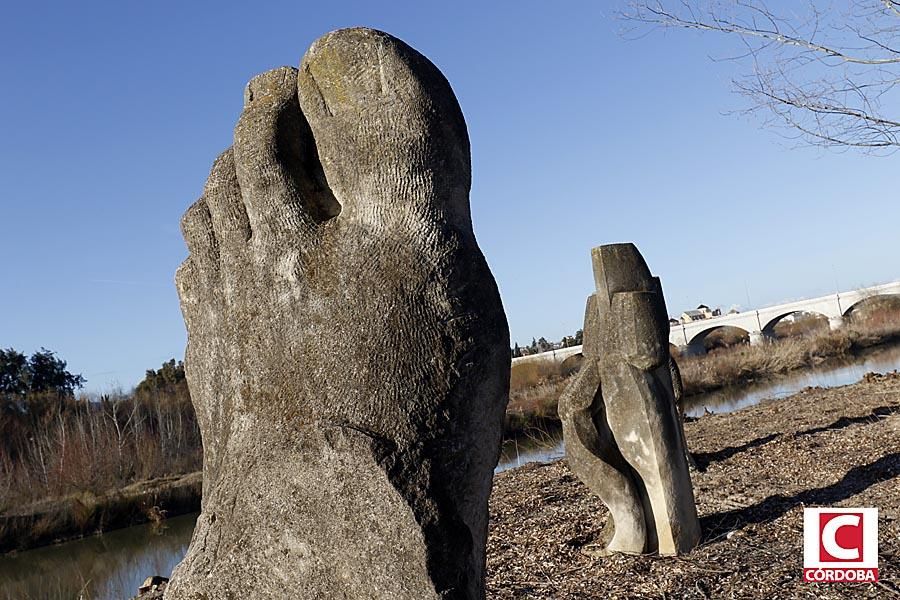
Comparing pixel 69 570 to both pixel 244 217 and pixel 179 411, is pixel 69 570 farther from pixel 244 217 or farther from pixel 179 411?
pixel 244 217

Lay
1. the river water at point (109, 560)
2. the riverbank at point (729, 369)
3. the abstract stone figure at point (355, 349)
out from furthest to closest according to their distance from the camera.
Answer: the riverbank at point (729, 369) → the river water at point (109, 560) → the abstract stone figure at point (355, 349)

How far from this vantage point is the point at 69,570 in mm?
13664

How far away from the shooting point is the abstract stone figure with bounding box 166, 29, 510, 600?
1.82 m

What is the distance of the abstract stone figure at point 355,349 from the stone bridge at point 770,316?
45535 mm

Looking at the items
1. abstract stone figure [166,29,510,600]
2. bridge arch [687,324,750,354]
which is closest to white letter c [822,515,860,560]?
abstract stone figure [166,29,510,600]

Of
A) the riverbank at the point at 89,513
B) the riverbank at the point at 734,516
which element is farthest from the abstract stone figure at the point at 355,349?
the riverbank at the point at 89,513

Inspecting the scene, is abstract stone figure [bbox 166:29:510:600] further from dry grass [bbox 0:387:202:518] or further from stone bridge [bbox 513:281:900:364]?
stone bridge [bbox 513:281:900:364]

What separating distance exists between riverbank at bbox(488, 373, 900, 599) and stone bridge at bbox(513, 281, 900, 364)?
35183 millimetres

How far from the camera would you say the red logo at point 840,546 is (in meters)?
4.82

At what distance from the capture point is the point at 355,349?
1856 millimetres

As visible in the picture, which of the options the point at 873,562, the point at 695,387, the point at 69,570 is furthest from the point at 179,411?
the point at 873,562

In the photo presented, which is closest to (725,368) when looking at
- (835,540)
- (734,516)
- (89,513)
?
(89,513)

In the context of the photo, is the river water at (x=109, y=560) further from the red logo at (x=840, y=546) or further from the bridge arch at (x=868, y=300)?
the bridge arch at (x=868, y=300)

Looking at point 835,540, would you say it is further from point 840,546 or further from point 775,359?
point 775,359
